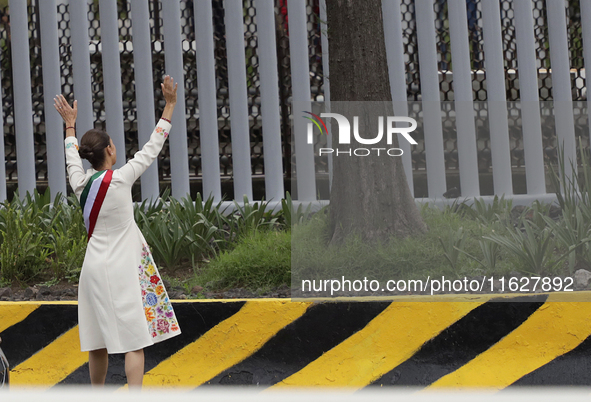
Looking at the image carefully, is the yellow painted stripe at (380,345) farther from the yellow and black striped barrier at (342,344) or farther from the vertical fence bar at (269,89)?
the vertical fence bar at (269,89)

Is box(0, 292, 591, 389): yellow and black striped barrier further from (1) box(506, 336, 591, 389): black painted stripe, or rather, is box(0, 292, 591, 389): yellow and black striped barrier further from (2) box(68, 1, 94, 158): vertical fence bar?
(2) box(68, 1, 94, 158): vertical fence bar

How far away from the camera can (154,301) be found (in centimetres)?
294

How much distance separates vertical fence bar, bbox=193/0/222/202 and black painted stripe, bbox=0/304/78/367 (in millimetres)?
1858

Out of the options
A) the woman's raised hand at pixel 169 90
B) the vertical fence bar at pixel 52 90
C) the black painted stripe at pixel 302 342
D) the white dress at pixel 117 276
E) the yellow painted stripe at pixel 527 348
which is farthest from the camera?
the vertical fence bar at pixel 52 90

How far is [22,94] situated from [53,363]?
274 centimetres

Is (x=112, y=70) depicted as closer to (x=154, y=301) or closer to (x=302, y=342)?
(x=154, y=301)

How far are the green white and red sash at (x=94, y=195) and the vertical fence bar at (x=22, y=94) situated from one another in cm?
275

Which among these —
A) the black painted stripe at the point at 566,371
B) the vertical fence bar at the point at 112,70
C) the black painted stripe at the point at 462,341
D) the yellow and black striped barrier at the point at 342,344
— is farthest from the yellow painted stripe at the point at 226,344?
the vertical fence bar at the point at 112,70

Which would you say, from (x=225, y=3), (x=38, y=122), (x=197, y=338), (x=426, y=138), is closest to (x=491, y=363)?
(x=426, y=138)

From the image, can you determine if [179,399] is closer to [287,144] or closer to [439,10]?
[287,144]

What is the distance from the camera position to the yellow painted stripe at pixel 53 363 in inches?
136

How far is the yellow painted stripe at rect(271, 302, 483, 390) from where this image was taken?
10.6ft

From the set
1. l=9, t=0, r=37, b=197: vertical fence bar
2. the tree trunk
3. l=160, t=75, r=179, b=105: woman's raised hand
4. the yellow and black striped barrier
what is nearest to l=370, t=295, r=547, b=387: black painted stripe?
the yellow and black striped barrier

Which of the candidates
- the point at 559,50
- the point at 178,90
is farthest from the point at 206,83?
the point at 559,50
